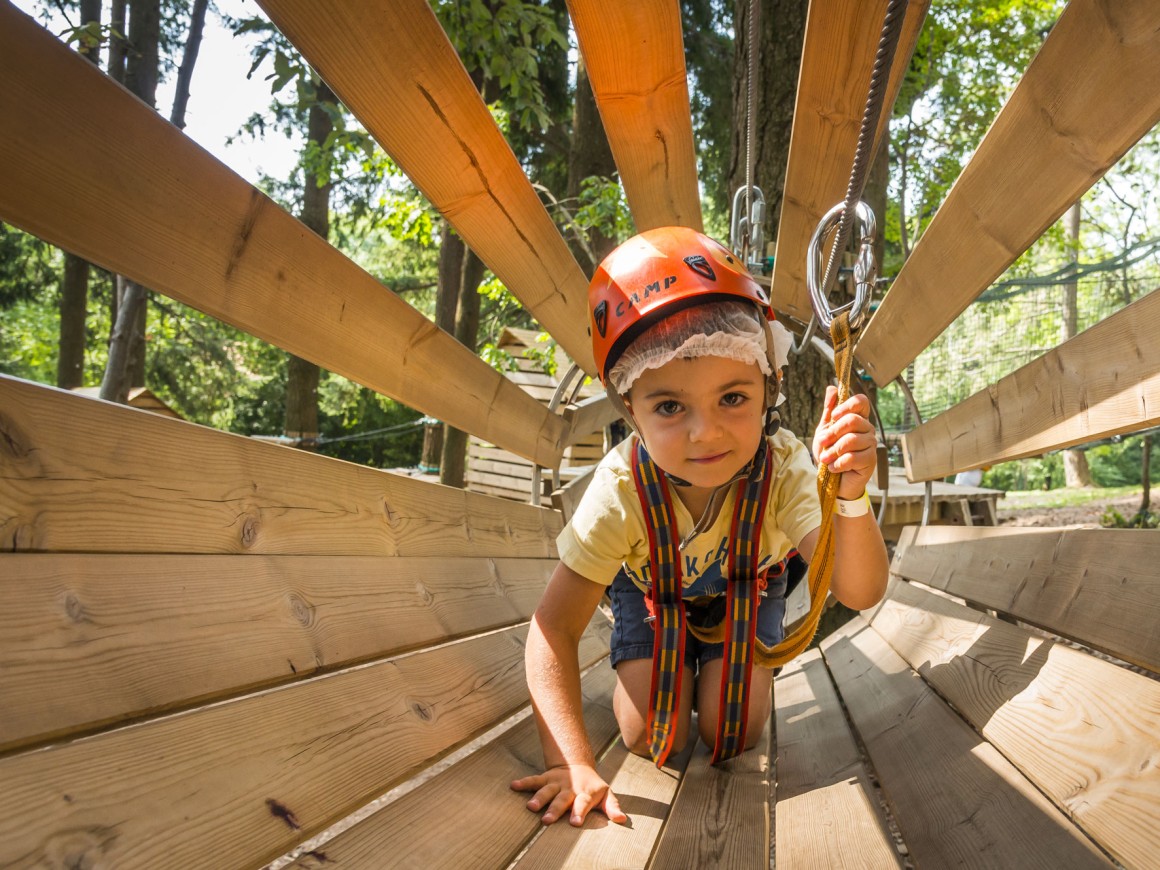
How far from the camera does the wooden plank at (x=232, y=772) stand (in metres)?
0.98

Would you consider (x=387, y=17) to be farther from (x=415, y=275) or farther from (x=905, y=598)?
Result: (x=415, y=275)

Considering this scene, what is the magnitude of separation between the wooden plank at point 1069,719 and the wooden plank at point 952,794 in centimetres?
3

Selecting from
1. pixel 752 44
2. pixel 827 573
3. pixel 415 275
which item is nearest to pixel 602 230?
pixel 752 44

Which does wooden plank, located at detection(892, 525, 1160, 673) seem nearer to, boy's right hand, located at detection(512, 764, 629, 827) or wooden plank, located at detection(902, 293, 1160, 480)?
wooden plank, located at detection(902, 293, 1160, 480)

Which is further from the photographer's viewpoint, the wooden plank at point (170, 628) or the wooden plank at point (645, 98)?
the wooden plank at point (645, 98)

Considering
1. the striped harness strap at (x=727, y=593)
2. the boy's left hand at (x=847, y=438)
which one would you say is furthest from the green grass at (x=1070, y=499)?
the boy's left hand at (x=847, y=438)

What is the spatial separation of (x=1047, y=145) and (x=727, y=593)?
1243 millimetres

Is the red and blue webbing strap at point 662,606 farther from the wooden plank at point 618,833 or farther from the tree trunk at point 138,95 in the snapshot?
the tree trunk at point 138,95

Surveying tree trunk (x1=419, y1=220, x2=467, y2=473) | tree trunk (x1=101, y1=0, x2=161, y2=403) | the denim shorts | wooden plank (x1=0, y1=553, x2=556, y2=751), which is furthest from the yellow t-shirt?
tree trunk (x1=419, y1=220, x2=467, y2=473)

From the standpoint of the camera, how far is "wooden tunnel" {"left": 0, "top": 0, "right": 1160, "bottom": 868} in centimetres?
116

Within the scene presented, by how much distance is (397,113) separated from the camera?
1917 mm

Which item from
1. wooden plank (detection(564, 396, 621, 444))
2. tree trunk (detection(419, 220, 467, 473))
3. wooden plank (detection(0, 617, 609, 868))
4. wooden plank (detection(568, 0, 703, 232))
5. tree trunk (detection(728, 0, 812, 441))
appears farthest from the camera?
tree trunk (detection(419, 220, 467, 473))

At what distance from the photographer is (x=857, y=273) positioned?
153cm

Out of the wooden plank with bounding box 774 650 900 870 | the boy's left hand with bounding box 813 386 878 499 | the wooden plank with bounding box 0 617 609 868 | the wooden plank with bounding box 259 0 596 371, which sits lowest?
the wooden plank with bounding box 774 650 900 870
